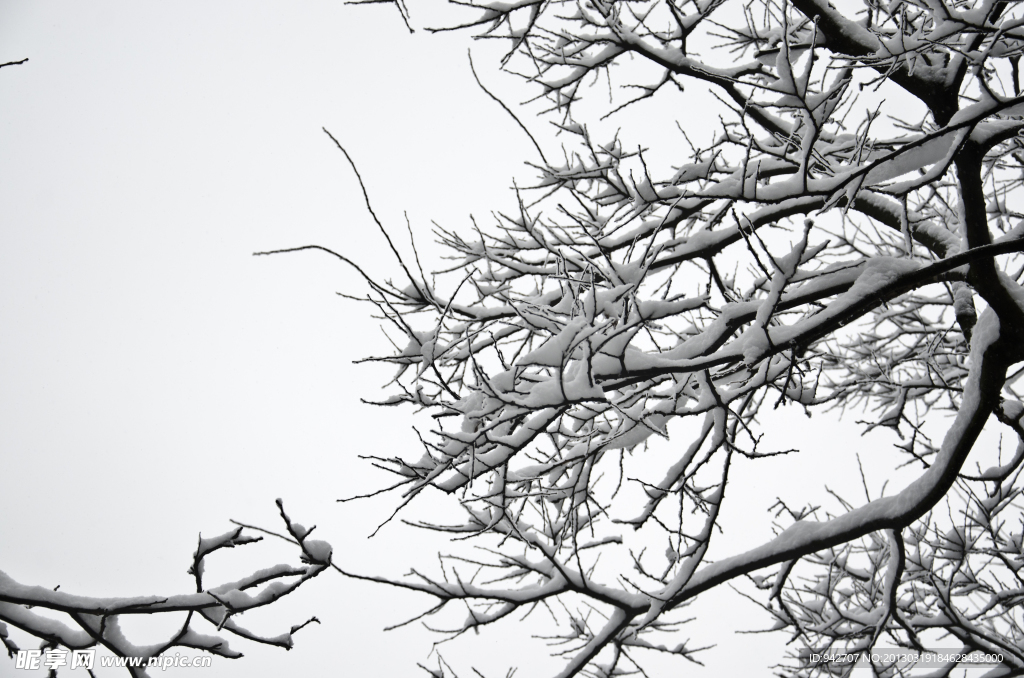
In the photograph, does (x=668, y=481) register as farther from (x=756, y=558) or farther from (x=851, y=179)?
(x=851, y=179)

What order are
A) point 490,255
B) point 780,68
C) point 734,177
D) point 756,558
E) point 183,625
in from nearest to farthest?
point 183,625
point 780,68
point 734,177
point 756,558
point 490,255

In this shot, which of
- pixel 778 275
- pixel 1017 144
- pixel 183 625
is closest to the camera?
pixel 183 625

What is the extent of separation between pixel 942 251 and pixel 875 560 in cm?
219

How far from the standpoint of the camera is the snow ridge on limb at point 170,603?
6.04 feet

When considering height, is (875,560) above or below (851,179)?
below

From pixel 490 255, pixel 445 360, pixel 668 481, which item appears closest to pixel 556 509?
pixel 668 481

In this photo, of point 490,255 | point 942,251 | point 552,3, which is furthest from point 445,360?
point 942,251

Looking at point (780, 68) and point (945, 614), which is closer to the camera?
point (780, 68)

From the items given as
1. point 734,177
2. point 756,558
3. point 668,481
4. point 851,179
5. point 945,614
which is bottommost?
point 945,614

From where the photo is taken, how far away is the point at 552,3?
11.7ft

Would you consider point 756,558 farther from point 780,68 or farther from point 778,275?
point 780,68

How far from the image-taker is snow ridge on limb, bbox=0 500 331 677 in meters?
1.84

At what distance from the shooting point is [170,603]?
1864 mm

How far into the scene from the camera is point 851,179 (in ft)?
7.42
